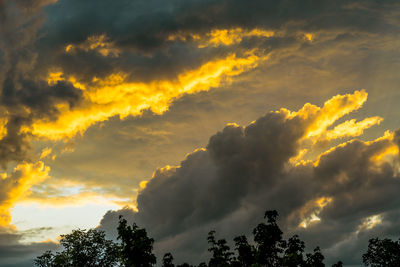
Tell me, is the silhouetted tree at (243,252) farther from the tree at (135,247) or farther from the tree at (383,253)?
the tree at (383,253)

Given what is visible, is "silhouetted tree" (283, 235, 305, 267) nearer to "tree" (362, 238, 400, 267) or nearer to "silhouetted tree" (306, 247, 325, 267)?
"silhouetted tree" (306, 247, 325, 267)

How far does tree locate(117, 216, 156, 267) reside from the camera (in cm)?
4116

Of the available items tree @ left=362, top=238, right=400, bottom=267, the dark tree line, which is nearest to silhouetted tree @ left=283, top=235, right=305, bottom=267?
the dark tree line

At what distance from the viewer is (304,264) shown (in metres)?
46.7

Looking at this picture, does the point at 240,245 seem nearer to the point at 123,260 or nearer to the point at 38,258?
the point at 123,260

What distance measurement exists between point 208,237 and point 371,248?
5874 centimetres

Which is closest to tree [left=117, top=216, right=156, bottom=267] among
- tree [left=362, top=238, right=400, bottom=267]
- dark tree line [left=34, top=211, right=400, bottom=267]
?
dark tree line [left=34, top=211, right=400, bottom=267]

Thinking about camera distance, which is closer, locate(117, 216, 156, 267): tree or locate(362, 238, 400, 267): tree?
locate(117, 216, 156, 267): tree

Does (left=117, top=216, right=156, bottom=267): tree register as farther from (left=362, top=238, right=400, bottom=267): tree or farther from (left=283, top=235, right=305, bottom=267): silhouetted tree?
(left=362, top=238, right=400, bottom=267): tree

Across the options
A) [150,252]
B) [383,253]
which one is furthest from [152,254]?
[383,253]

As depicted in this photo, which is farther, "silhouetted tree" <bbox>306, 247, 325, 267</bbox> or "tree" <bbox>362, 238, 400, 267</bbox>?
"tree" <bbox>362, 238, 400, 267</bbox>

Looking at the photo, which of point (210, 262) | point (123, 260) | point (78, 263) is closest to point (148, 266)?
point (123, 260)

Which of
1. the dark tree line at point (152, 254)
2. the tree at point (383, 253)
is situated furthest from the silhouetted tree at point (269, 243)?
the tree at point (383, 253)

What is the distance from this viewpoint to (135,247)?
1623 inches
